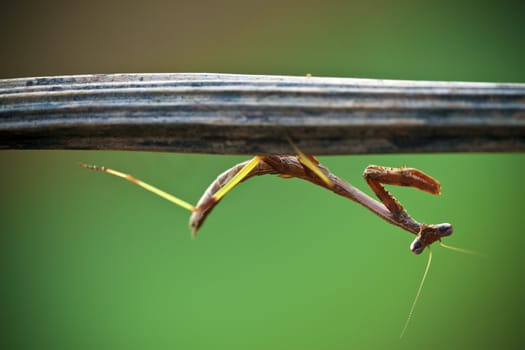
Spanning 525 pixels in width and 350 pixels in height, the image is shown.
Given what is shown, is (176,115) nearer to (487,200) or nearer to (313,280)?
(313,280)

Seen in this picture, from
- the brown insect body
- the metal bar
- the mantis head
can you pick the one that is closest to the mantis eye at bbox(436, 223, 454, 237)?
the mantis head

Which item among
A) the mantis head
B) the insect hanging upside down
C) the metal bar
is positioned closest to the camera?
the metal bar

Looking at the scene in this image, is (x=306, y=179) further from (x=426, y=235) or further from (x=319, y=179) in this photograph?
(x=426, y=235)

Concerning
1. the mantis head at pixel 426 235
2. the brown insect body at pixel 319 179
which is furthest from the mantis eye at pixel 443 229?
the brown insect body at pixel 319 179

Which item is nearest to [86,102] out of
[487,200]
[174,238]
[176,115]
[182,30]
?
[176,115]

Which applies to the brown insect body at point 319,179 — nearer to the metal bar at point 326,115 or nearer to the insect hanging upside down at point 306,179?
the insect hanging upside down at point 306,179

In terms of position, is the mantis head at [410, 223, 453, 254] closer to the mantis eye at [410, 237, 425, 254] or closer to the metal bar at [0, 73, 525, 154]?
the mantis eye at [410, 237, 425, 254]

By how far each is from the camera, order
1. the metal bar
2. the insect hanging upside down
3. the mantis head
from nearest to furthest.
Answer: the metal bar, the insect hanging upside down, the mantis head

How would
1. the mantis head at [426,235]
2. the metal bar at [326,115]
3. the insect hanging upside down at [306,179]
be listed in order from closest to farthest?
the metal bar at [326,115] < the insect hanging upside down at [306,179] < the mantis head at [426,235]
